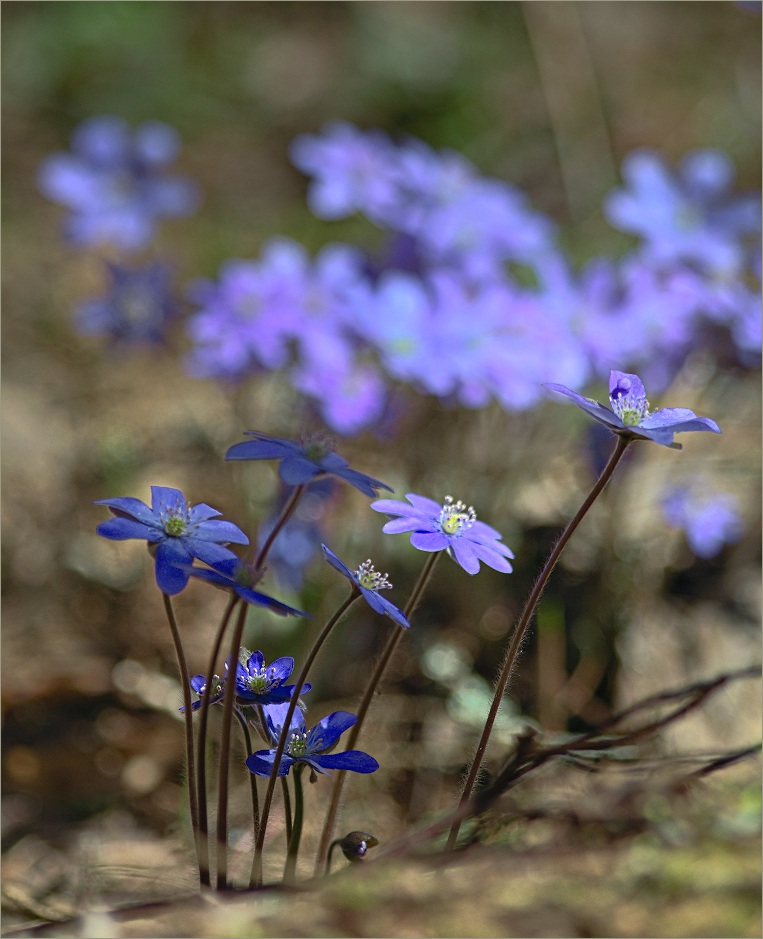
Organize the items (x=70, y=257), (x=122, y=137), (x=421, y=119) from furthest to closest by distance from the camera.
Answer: (x=421, y=119) < (x=70, y=257) < (x=122, y=137)

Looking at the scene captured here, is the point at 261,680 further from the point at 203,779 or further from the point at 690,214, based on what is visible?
the point at 690,214

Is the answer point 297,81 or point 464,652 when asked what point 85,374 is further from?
point 297,81

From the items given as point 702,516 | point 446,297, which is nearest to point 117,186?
point 446,297

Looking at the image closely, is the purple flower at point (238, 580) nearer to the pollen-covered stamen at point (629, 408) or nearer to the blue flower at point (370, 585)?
the blue flower at point (370, 585)

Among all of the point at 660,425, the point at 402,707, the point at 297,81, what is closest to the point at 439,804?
the point at 402,707

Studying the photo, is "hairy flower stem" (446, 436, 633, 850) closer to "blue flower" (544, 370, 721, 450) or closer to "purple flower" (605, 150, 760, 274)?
"blue flower" (544, 370, 721, 450)

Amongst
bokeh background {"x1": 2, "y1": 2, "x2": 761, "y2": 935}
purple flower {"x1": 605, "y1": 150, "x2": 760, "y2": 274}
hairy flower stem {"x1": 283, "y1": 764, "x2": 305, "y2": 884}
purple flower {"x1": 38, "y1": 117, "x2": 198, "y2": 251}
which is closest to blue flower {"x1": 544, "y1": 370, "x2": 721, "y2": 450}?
hairy flower stem {"x1": 283, "y1": 764, "x2": 305, "y2": 884}
